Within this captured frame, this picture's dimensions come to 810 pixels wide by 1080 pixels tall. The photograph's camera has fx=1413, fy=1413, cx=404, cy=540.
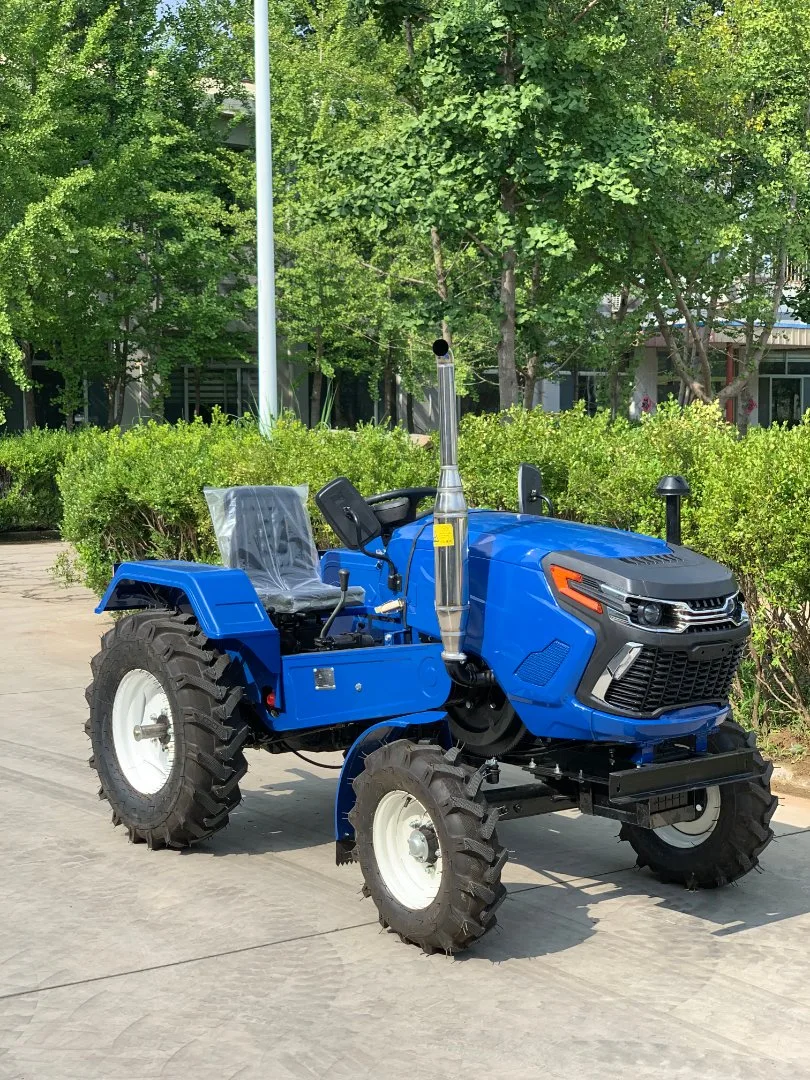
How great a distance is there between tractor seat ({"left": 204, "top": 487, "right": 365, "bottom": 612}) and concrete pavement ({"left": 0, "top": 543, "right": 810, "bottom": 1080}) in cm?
118

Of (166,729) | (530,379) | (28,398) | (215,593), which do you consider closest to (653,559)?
(215,593)

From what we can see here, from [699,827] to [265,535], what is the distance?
2.56m

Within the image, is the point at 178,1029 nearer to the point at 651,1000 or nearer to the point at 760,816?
the point at 651,1000

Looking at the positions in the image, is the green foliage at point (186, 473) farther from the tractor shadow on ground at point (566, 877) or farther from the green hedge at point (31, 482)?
the green hedge at point (31, 482)

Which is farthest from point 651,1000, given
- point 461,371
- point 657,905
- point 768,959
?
point 461,371

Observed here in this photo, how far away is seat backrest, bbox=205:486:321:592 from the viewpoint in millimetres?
6961

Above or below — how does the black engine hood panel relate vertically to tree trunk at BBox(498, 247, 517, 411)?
below

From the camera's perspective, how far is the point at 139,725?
21.5 feet

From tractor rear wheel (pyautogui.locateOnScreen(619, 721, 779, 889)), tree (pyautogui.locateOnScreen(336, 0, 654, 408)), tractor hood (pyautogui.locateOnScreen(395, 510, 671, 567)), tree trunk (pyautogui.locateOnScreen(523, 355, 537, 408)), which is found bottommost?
tractor rear wheel (pyautogui.locateOnScreen(619, 721, 779, 889))

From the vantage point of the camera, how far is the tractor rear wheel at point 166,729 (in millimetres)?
5961

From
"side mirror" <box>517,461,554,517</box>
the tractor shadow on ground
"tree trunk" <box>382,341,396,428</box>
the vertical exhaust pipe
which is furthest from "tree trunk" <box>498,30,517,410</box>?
"tree trunk" <box>382,341,396,428</box>

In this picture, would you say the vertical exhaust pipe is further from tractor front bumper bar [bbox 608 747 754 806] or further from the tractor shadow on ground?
the tractor shadow on ground

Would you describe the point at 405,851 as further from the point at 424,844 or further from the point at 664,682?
the point at 664,682

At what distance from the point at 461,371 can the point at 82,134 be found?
8.81 meters
